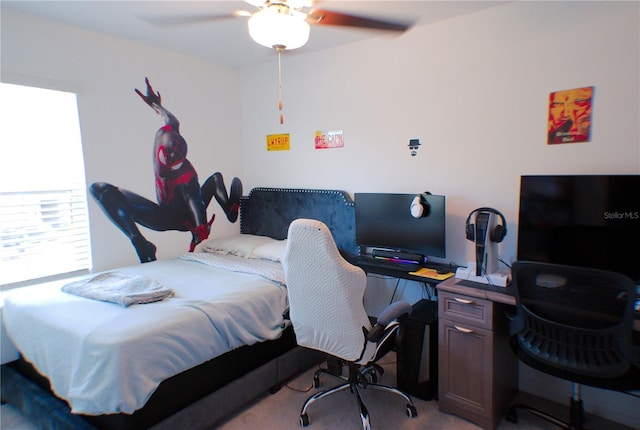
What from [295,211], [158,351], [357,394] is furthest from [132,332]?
[295,211]

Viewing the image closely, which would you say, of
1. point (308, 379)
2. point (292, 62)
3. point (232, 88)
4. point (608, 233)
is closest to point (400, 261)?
point (308, 379)

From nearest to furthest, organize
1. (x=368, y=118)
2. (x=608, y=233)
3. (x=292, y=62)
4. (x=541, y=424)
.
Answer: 1. (x=608, y=233)
2. (x=541, y=424)
3. (x=368, y=118)
4. (x=292, y=62)

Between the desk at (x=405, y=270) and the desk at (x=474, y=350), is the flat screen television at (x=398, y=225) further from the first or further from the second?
the desk at (x=474, y=350)

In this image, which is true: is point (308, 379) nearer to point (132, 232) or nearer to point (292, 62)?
point (132, 232)

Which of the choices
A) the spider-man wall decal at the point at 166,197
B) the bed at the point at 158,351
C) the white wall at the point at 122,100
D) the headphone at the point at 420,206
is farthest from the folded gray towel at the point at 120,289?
the headphone at the point at 420,206

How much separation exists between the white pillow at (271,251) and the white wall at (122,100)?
2.70ft

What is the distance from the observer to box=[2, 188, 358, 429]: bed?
1.82 meters

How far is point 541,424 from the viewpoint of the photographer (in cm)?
→ 228

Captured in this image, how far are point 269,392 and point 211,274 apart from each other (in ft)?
3.18

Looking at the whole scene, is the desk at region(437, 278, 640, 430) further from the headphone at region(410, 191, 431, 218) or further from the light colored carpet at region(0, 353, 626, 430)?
the headphone at region(410, 191, 431, 218)

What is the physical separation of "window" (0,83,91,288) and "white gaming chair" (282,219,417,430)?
76.8 inches

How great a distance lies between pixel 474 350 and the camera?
7.37 feet

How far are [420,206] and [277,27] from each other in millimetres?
1606

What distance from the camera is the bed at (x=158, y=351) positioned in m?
1.82
